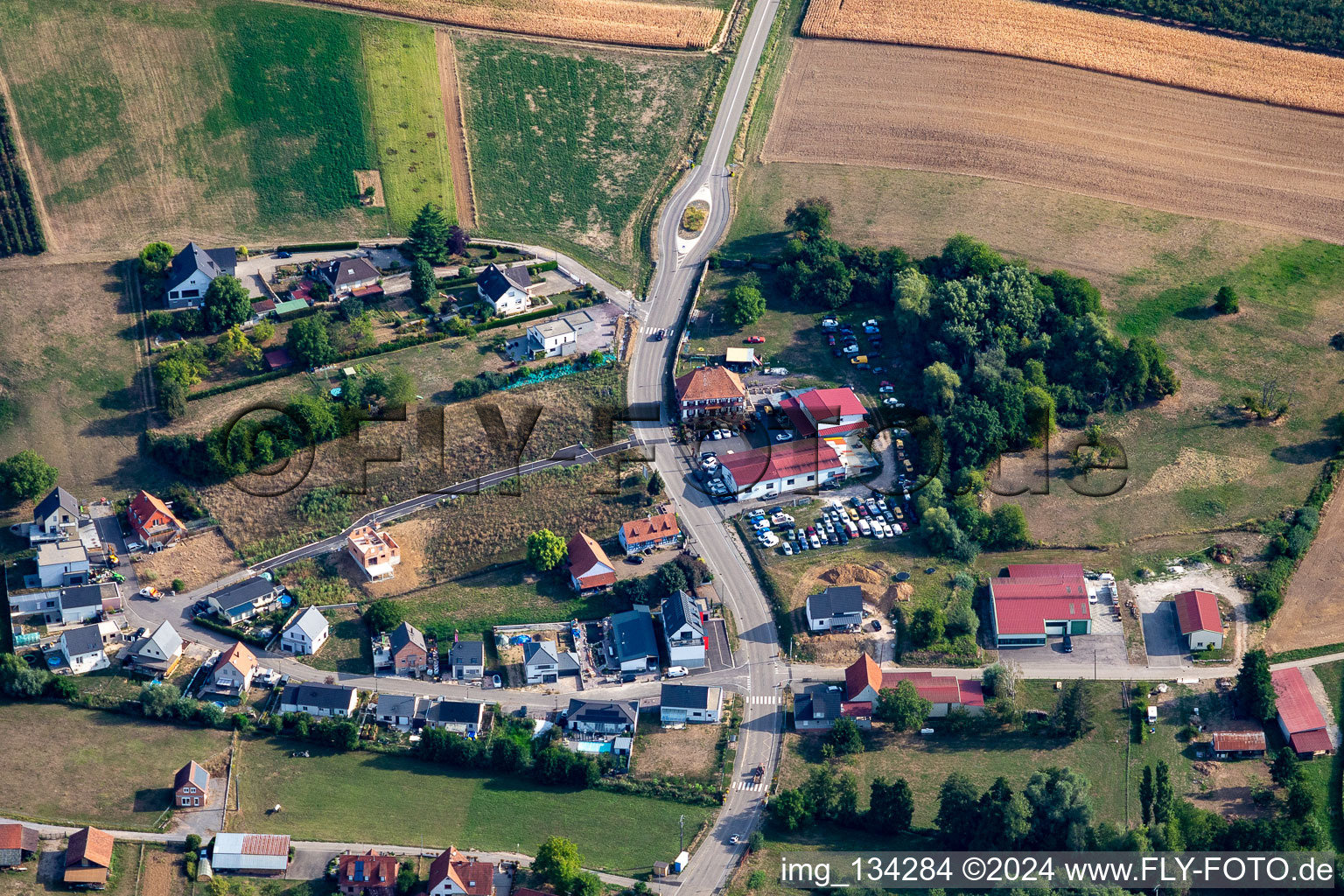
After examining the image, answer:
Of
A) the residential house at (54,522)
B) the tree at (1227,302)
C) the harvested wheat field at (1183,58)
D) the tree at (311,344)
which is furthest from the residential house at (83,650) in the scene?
the harvested wheat field at (1183,58)

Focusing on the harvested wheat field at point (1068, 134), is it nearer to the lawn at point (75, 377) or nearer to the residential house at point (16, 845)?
the lawn at point (75, 377)

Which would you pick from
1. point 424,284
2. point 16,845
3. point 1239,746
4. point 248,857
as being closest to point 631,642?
point 248,857

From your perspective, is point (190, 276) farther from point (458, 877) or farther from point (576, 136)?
point (458, 877)

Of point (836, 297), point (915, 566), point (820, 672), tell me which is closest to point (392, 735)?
point (820, 672)

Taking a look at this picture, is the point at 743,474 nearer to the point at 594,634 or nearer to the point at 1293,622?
the point at 594,634

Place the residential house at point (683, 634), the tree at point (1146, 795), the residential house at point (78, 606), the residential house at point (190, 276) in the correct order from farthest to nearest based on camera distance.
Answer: the residential house at point (190, 276), the residential house at point (78, 606), the residential house at point (683, 634), the tree at point (1146, 795)

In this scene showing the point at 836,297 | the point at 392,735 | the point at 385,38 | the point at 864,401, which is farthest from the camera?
the point at 385,38

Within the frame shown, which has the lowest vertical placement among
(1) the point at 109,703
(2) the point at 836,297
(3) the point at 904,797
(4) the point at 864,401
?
(3) the point at 904,797
